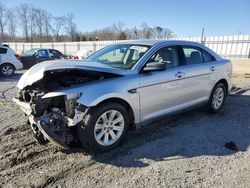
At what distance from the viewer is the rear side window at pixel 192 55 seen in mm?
5762

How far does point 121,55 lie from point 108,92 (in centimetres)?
132

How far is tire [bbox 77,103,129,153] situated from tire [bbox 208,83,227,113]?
2692 mm

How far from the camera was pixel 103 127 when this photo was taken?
14.1 ft

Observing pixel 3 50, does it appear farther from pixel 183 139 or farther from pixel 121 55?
pixel 183 139

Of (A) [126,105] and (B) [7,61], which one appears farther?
(B) [7,61]

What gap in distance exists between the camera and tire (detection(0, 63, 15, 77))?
13638 mm

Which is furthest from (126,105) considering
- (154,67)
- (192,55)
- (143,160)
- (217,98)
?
(217,98)

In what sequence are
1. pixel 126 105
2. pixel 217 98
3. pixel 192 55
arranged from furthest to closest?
pixel 217 98
pixel 192 55
pixel 126 105

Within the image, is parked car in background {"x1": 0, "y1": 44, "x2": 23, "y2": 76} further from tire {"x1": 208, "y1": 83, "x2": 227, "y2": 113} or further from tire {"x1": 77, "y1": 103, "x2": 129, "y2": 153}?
tire {"x1": 77, "y1": 103, "x2": 129, "y2": 153}

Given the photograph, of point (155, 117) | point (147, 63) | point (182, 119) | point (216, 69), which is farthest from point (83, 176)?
point (216, 69)

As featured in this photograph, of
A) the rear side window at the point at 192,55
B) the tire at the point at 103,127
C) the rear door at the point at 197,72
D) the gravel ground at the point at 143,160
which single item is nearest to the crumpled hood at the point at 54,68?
the tire at the point at 103,127

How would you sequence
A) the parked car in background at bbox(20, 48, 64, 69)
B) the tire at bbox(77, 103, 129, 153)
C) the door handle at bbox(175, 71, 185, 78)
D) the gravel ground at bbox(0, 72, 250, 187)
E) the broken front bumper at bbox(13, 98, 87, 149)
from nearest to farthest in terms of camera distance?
the gravel ground at bbox(0, 72, 250, 187) < the broken front bumper at bbox(13, 98, 87, 149) < the tire at bbox(77, 103, 129, 153) < the door handle at bbox(175, 71, 185, 78) < the parked car in background at bbox(20, 48, 64, 69)

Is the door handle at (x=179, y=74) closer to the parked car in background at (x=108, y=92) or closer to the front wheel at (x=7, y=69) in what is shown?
the parked car in background at (x=108, y=92)

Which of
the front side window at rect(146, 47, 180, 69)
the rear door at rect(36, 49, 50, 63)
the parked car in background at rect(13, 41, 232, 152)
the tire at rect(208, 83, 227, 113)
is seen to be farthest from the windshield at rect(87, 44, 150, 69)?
the rear door at rect(36, 49, 50, 63)
